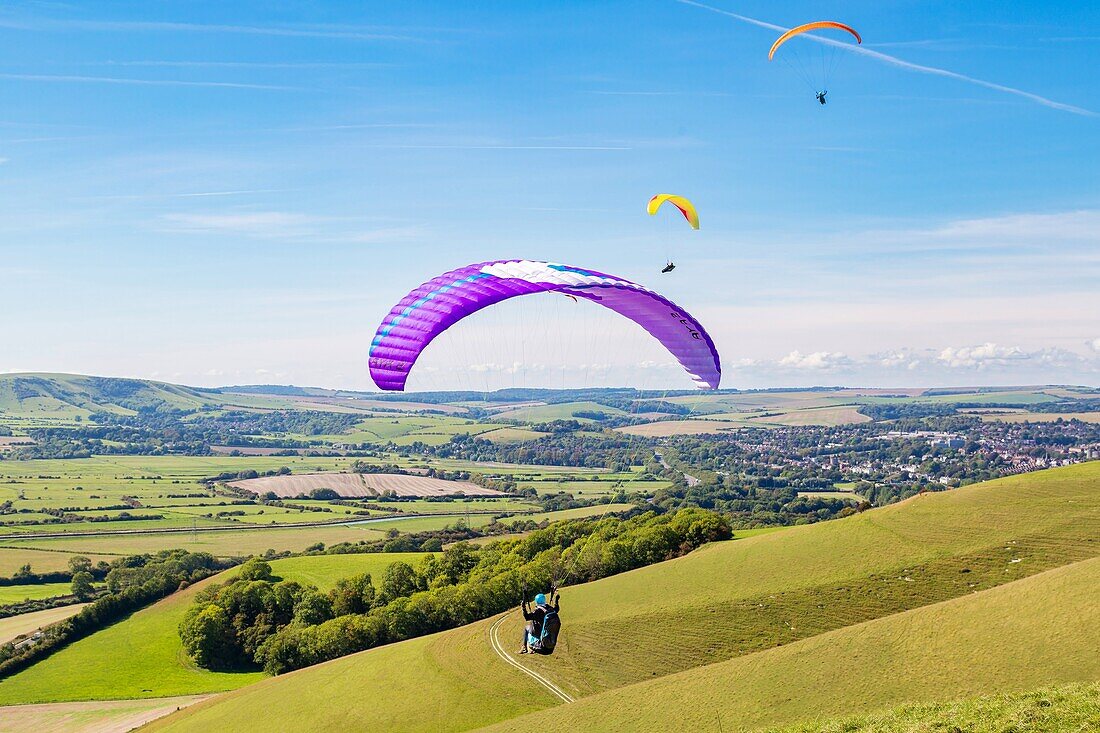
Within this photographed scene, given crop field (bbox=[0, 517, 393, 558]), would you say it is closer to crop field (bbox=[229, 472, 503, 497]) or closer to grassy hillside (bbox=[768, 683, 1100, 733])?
crop field (bbox=[229, 472, 503, 497])

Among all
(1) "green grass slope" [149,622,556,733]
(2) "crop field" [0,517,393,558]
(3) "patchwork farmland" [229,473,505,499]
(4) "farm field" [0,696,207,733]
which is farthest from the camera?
(3) "patchwork farmland" [229,473,505,499]

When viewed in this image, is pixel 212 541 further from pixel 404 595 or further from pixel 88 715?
pixel 88 715

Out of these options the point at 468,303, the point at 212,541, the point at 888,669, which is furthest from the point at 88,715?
the point at 212,541

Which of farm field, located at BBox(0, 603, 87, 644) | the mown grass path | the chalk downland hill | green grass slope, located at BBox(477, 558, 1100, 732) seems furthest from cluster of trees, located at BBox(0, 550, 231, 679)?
green grass slope, located at BBox(477, 558, 1100, 732)

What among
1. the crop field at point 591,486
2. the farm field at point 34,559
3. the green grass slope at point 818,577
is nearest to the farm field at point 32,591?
the farm field at point 34,559

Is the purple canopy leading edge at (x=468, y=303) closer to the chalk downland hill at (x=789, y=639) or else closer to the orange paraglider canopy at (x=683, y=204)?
the orange paraglider canopy at (x=683, y=204)

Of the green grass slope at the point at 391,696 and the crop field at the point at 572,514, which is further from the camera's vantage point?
the crop field at the point at 572,514

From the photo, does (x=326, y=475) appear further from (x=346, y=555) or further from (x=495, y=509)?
(x=346, y=555)
